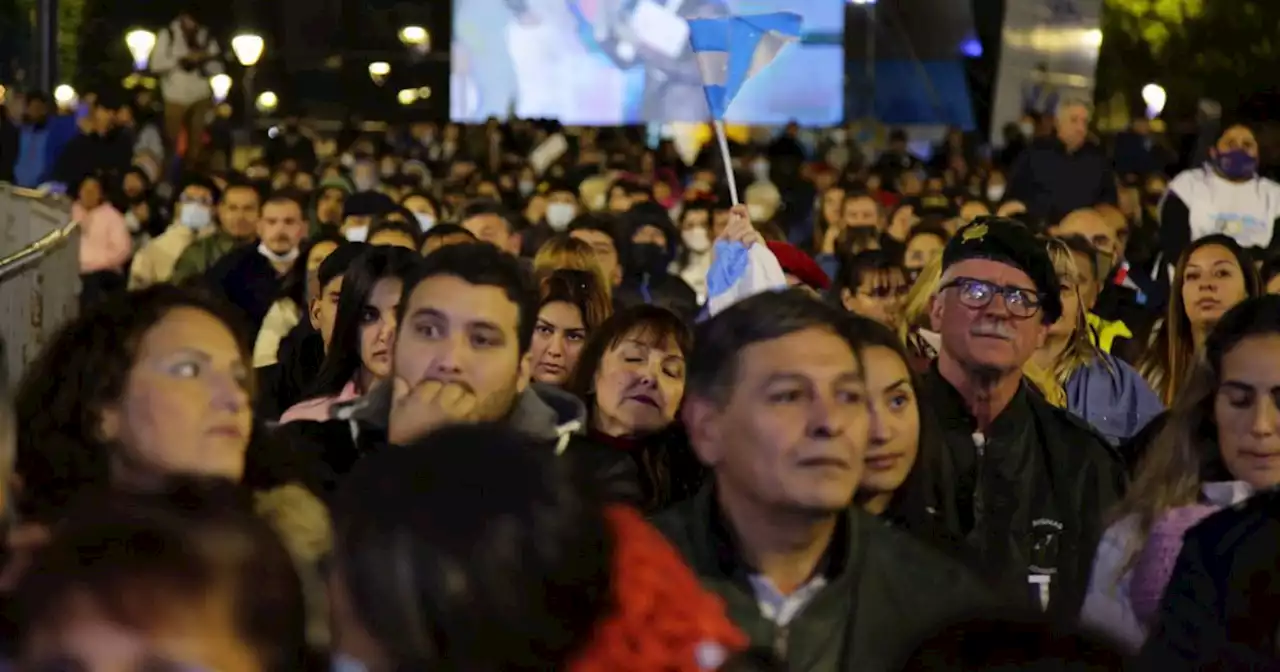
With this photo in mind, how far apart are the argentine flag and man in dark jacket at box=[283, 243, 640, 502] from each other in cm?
509

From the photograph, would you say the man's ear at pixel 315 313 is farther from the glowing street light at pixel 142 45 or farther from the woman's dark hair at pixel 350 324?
the glowing street light at pixel 142 45

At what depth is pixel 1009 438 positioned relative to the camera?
6.44 m

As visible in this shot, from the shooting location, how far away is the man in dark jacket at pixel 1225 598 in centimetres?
415

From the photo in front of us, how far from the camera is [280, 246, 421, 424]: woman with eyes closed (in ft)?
23.7

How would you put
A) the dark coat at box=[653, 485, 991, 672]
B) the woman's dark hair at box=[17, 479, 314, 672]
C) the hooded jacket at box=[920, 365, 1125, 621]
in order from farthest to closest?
the hooded jacket at box=[920, 365, 1125, 621]
the dark coat at box=[653, 485, 991, 672]
the woman's dark hair at box=[17, 479, 314, 672]

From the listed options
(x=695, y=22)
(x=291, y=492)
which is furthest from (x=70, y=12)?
(x=291, y=492)

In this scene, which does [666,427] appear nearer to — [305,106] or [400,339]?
[400,339]

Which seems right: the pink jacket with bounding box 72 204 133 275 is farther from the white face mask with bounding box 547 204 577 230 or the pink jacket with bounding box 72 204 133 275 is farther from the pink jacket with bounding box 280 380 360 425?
the pink jacket with bounding box 280 380 360 425

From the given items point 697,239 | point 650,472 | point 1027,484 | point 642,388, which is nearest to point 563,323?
point 642,388

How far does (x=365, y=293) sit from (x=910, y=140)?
29.7 meters

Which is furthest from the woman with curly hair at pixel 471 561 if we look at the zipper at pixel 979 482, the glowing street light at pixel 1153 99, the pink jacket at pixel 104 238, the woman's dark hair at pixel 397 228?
the glowing street light at pixel 1153 99

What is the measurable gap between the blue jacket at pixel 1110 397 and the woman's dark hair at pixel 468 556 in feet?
17.5

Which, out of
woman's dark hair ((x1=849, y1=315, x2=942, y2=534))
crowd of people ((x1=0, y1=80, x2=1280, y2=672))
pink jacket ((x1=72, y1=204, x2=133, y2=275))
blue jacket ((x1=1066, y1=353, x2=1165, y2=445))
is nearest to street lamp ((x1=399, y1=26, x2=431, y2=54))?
pink jacket ((x1=72, y1=204, x2=133, y2=275))

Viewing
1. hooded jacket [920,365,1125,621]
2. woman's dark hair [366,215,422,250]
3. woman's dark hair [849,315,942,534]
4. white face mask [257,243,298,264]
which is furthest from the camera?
white face mask [257,243,298,264]
